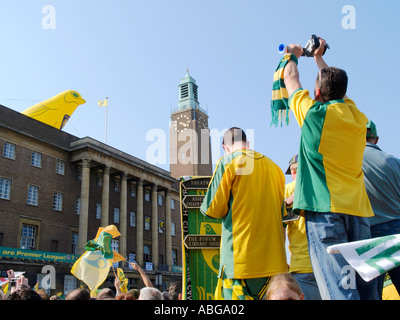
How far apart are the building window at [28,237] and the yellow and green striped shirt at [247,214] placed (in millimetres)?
36349

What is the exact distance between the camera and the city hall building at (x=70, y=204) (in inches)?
1387

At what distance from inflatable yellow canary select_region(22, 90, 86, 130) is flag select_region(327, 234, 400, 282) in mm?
47354

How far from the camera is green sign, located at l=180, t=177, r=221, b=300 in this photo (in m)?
4.88

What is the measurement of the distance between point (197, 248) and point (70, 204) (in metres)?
39.1

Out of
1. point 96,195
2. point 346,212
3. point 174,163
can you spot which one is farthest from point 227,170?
point 174,163

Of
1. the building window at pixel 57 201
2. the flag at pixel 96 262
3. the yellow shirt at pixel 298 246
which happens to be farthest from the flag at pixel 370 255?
the building window at pixel 57 201

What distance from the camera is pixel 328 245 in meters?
2.71

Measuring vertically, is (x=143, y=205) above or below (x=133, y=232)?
above

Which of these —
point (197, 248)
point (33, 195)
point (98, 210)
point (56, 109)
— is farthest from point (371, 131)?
point (56, 109)

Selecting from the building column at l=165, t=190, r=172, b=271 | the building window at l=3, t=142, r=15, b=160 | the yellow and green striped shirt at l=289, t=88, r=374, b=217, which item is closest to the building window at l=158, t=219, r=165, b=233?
the building column at l=165, t=190, r=172, b=271

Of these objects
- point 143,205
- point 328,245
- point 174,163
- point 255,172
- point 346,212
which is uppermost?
point 174,163
